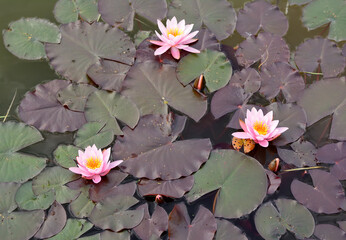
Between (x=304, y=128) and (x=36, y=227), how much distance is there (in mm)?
2015

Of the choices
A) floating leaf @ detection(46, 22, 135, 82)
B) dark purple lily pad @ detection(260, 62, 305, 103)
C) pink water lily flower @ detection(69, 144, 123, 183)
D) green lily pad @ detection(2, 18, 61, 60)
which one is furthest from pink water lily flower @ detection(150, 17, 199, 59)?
pink water lily flower @ detection(69, 144, 123, 183)

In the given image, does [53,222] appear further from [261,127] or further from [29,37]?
[29,37]

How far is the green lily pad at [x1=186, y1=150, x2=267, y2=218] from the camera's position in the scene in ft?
8.29

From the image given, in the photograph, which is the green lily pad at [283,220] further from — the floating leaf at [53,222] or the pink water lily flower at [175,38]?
the pink water lily flower at [175,38]

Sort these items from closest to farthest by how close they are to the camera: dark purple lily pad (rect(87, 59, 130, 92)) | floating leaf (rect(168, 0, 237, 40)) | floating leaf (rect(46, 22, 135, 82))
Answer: dark purple lily pad (rect(87, 59, 130, 92)), floating leaf (rect(46, 22, 135, 82)), floating leaf (rect(168, 0, 237, 40))

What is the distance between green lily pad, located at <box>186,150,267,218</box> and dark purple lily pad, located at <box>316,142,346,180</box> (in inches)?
20.3

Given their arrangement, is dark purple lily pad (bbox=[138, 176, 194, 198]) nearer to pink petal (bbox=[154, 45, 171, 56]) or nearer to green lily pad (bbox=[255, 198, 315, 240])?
green lily pad (bbox=[255, 198, 315, 240])

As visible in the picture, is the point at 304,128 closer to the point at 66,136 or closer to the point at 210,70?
the point at 210,70

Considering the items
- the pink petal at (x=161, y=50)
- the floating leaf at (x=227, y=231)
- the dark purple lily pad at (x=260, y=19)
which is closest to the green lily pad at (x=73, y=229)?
the floating leaf at (x=227, y=231)

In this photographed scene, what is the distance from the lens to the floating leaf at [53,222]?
8.03 ft

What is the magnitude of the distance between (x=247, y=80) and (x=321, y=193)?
1059 mm

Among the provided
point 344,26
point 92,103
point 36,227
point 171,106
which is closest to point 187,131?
point 171,106

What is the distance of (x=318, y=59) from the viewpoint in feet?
11.0

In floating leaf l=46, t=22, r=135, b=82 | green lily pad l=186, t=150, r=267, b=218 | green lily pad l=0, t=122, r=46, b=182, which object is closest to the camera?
green lily pad l=186, t=150, r=267, b=218
